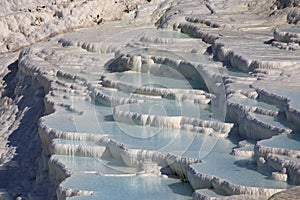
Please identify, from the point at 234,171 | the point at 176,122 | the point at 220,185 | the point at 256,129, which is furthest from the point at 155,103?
the point at 220,185

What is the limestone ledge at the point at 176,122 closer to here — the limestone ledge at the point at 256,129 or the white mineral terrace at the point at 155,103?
the white mineral terrace at the point at 155,103

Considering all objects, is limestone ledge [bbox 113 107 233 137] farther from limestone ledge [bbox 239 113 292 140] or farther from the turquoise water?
the turquoise water

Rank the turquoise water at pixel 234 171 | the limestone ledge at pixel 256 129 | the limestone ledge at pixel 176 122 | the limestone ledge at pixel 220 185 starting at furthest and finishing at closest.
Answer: the limestone ledge at pixel 176 122 → the limestone ledge at pixel 256 129 → the turquoise water at pixel 234 171 → the limestone ledge at pixel 220 185

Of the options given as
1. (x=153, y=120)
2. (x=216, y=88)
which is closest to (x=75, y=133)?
(x=153, y=120)

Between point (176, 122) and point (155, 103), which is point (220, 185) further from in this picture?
point (155, 103)

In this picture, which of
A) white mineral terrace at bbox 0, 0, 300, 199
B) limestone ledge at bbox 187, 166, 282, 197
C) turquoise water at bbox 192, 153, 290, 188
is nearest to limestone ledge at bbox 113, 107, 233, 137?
white mineral terrace at bbox 0, 0, 300, 199

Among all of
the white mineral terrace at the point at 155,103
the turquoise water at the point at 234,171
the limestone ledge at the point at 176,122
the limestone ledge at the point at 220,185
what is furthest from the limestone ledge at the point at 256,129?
Answer: the limestone ledge at the point at 220,185

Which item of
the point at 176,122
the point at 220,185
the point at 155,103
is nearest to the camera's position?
the point at 220,185

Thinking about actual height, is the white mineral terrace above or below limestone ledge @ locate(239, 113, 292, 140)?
below
